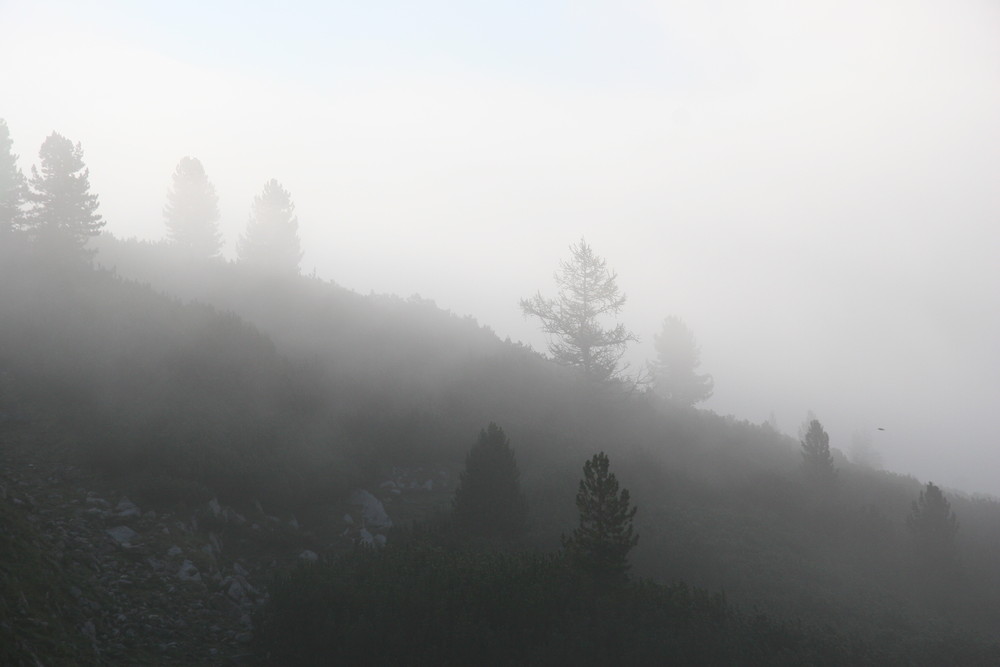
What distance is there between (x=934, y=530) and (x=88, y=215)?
34.1 meters

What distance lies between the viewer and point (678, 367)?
46.1 metres

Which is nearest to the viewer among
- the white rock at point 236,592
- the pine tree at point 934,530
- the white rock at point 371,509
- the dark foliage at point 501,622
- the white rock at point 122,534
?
the dark foliage at point 501,622

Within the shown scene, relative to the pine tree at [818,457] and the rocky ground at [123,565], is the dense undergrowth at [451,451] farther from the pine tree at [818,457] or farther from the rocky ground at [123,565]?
the rocky ground at [123,565]

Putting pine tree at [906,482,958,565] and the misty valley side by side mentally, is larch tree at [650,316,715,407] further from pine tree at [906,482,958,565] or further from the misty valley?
pine tree at [906,482,958,565]

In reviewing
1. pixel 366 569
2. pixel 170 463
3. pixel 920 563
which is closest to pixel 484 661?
pixel 366 569

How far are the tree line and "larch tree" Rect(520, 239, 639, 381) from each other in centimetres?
1944

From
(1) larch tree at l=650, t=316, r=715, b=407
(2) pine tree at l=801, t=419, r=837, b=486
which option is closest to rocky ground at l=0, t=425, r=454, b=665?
(2) pine tree at l=801, t=419, r=837, b=486

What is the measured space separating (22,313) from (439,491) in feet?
48.3

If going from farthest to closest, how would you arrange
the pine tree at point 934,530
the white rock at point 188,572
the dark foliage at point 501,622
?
1. the pine tree at point 934,530
2. the white rock at point 188,572
3. the dark foliage at point 501,622

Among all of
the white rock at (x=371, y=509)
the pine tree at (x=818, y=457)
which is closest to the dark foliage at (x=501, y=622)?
the white rock at (x=371, y=509)

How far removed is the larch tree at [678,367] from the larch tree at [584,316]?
20.7 m

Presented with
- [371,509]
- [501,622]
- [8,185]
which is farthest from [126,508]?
[8,185]

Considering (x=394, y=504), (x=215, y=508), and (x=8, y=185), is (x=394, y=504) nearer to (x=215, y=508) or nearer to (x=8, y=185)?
(x=215, y=508)

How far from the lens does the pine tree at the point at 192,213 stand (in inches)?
1521
